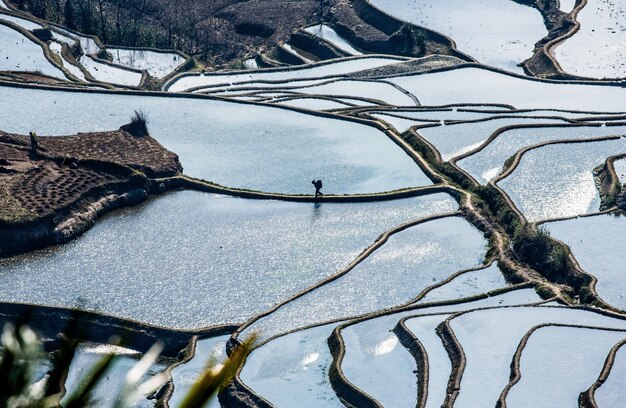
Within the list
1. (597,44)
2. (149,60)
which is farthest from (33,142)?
(597,44)

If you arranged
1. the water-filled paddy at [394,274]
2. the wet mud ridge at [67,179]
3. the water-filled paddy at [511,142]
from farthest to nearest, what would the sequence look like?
the water-filled paddy at [511,142], the wet mud ridge at [67,179], the water-filled paddy at [394,274]

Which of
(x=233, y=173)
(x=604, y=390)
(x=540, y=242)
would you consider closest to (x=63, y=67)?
(x=233, y=173)

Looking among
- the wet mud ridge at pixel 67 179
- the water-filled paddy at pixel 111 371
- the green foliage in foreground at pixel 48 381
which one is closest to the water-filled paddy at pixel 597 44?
the wet mud ridge at pixel 67 179

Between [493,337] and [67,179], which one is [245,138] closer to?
[67,179]

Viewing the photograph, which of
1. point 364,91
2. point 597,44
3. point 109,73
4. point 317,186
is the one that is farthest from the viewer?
point 597,44

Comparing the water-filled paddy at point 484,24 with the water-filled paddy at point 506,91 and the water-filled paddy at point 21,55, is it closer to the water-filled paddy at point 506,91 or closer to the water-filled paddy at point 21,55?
the water-filled paddy at point 506,91
